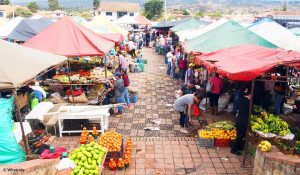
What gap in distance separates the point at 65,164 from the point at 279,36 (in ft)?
31.4

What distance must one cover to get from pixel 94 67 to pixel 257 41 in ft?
23.7

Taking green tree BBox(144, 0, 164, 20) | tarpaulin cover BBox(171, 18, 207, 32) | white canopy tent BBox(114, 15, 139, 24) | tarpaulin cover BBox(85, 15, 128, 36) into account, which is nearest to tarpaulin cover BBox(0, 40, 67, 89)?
tarpaulin cover BBox(85, 15, 128, 36)

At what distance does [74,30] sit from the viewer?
35.1 feet

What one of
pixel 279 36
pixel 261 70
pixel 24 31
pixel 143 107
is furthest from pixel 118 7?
pixel 261 70

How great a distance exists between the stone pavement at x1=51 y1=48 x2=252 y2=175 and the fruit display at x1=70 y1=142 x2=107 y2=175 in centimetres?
115

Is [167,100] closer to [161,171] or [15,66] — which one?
[161,171]

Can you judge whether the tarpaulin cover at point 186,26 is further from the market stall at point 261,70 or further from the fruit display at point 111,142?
the fruit display at point 111,142

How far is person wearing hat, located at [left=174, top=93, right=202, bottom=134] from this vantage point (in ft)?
28.5

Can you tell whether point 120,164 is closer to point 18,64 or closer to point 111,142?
point 111,142

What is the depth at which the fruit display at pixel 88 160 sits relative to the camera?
5.13 meters

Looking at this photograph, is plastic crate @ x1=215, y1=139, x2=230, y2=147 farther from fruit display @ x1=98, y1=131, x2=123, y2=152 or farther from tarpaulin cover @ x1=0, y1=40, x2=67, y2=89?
tarpaulin cover @ x1=0, y1=40, x2=67, y2=89

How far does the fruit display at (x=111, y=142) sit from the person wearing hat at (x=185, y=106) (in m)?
2.48

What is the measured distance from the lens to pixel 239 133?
23.7 ft

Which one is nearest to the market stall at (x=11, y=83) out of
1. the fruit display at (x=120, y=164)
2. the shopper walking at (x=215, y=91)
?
the fruit display at (x=120, y=164)
